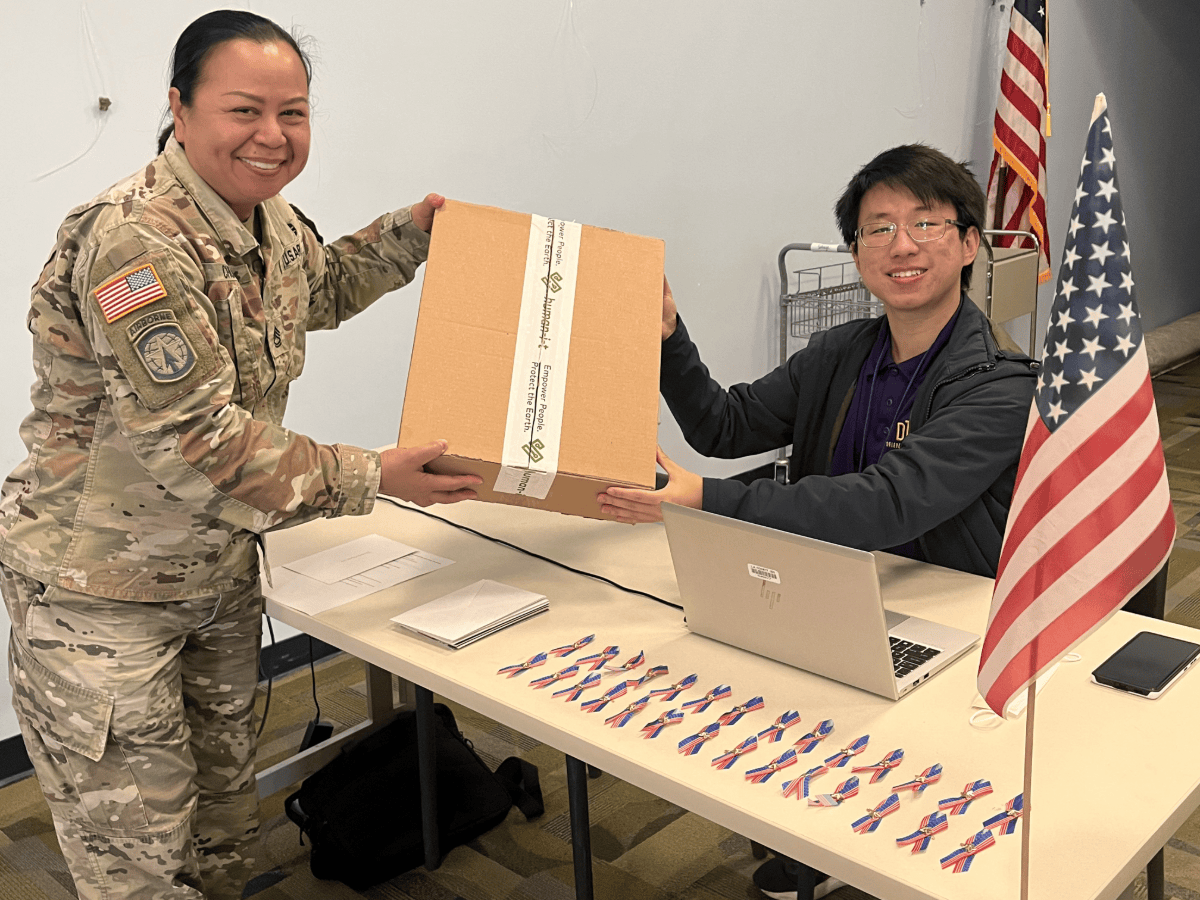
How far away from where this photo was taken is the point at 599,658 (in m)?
1.54

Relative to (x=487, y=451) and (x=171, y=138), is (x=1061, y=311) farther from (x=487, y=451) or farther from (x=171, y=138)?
(x=171, y=138)

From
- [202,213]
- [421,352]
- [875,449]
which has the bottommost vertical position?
[875,449]

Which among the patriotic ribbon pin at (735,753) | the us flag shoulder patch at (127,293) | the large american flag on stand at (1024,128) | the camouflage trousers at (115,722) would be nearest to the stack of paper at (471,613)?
the camouflage trousers at (115,722)

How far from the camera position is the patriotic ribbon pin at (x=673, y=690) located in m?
1.42

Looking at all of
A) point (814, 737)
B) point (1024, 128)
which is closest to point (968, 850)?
point (814, 737)

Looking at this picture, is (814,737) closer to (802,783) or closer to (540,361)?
(802,783)

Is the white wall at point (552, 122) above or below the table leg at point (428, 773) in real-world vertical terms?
above

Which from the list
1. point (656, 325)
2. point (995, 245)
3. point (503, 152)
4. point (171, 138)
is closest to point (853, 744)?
point (656, 325)

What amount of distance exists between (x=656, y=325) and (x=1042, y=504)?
738 millimetres

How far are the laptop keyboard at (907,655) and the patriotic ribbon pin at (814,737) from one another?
0.13 meters

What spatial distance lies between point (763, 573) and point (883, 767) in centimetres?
27

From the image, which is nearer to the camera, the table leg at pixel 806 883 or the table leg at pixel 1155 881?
the table leg at pixel 806 883

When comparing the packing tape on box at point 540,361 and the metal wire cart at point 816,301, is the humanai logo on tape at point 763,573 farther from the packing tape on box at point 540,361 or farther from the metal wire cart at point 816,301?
the metal wire cart at point 816,301

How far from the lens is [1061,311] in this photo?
1.10 meters
